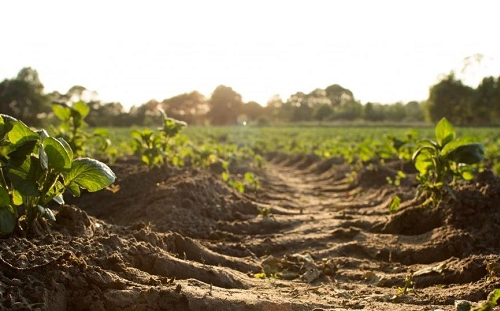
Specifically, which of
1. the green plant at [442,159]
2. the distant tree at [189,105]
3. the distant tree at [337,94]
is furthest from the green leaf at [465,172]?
the distant tree at [337,94]

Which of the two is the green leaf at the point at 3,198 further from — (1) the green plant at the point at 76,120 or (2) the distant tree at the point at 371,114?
(2) the distant tree at the point at 371,114

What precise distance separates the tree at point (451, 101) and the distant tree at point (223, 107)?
36.9 m

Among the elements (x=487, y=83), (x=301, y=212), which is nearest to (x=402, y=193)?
(x=301, y=212)

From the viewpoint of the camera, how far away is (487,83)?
59.3m

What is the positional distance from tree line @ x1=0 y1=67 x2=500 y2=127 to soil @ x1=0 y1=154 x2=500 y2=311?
24941 mm

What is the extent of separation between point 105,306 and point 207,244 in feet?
7.92

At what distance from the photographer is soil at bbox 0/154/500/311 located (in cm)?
243

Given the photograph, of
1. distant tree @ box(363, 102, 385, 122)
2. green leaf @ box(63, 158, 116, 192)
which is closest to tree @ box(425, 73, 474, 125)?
distant tree @ box(363, 102, 385, 122)

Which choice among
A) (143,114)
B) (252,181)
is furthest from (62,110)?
(143,114)

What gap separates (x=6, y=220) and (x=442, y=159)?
439 centimetres

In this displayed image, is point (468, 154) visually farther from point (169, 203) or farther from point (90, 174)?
point (90, 174)

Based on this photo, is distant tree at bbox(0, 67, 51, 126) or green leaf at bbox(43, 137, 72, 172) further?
distant tree at bbox(0, 67, 51, 126)

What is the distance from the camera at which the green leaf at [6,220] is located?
254cm

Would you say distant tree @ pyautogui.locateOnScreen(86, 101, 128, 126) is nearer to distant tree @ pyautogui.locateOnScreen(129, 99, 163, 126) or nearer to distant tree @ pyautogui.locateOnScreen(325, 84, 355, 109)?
distant tree @ pyautogui.locateOnScreen(129, 99, 163, 126)
